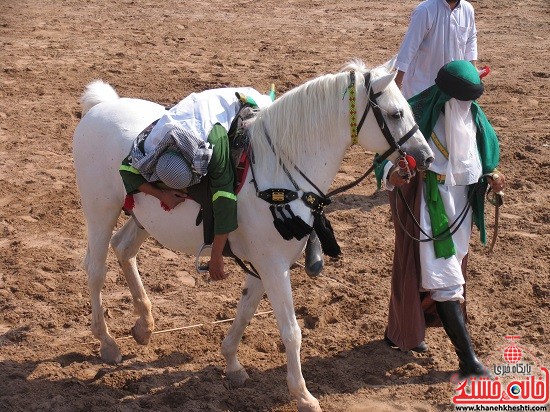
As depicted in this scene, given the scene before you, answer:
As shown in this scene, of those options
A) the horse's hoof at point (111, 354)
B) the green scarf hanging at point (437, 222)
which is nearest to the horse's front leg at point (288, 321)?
the green scarf hanging at point (437, 222)

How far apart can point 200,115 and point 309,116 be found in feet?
2.11

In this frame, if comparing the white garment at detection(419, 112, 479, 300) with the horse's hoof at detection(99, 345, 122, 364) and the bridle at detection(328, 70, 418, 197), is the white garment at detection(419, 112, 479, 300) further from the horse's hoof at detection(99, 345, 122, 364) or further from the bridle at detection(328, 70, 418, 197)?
the horse's hoof at detection(99, 345, 122, 364)

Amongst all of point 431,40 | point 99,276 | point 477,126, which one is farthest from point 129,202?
point 431,40

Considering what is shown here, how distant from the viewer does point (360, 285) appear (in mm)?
7039

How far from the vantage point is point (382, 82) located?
481 cm

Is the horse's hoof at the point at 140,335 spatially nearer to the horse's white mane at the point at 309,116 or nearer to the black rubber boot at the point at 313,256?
the black rubber boot at the point at 313,256

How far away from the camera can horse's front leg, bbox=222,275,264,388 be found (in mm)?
5602

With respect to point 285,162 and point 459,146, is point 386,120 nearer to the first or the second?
point 285,162

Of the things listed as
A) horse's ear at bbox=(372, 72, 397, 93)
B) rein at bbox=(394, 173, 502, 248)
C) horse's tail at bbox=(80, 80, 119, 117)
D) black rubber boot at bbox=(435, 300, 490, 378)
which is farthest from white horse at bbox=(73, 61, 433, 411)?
black rubber boot at bbox=(435, 300, 490, 378)

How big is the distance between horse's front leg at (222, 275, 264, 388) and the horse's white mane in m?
1.02

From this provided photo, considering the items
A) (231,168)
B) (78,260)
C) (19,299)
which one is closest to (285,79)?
(78,260)

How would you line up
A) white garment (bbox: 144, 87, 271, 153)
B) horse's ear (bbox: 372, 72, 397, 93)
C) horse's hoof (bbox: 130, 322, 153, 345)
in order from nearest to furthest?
horse's ear (bbox: 372, 72, 397, 93), white garment (bbox: 144, 87, 271, 153), horse's hoof (bbox: 130, 322, 153, 345)

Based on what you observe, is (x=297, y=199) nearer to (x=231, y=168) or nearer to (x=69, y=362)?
(x=231, y=168)

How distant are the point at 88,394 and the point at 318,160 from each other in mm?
2067
